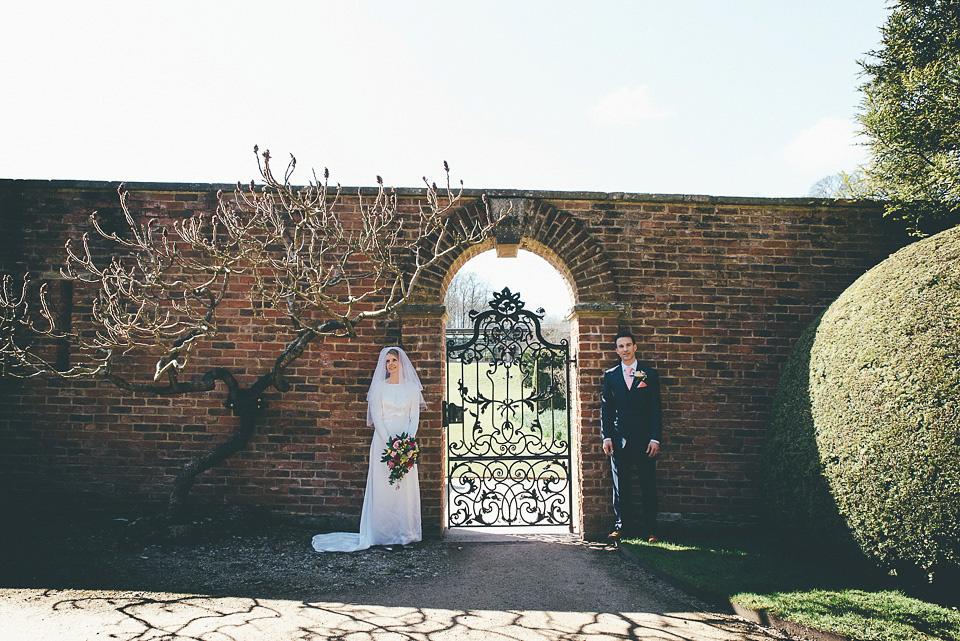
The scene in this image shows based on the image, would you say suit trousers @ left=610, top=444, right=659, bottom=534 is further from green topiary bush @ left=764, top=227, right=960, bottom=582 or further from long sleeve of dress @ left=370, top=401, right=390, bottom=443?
long sleeve of dress @ left=370, top=401, right=390, bottom=443

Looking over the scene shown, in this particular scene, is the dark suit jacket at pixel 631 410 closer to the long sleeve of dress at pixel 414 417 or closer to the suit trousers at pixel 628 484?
the suit trousers at pixel 628 484

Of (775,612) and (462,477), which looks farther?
(462,477)

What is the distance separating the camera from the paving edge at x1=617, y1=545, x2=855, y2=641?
11.5 ft

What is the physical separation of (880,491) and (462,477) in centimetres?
384

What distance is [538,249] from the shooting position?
6336 millimetres

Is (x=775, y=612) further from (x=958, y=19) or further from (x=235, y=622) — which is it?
(x=958, y=19)

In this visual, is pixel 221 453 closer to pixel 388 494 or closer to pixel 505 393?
pixel 388 494

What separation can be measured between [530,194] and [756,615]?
440 cm

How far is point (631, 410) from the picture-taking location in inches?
221

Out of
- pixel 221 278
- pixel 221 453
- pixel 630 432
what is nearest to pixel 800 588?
pixel 630 432


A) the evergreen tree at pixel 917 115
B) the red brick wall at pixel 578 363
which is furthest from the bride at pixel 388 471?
the evergreen tree at pixel 917 115

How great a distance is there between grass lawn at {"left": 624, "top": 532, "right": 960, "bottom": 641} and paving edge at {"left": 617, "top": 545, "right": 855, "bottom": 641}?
16 millimetres

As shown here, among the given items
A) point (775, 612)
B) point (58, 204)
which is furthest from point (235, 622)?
point (58, 204)

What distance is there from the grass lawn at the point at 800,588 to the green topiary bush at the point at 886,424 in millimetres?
285
